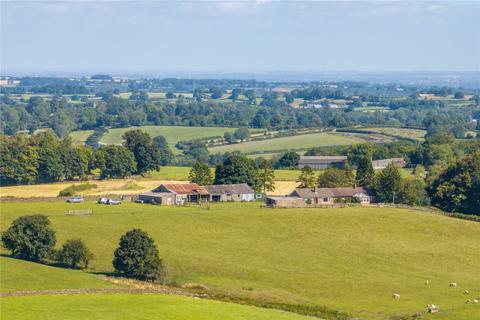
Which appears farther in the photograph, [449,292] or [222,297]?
[449,292]

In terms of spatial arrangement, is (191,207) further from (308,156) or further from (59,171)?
(308,156)

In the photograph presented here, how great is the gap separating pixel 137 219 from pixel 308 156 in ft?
204

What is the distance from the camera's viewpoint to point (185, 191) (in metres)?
92.4

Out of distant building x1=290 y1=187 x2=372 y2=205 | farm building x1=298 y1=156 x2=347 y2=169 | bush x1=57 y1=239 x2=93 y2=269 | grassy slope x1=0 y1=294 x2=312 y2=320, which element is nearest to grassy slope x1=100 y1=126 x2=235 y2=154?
farm building x1=298 y1=156 x2=347 y2=169

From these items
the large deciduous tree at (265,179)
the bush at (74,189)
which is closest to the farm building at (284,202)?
the large deciduous tree at (265,179)

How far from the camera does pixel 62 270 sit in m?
60.8

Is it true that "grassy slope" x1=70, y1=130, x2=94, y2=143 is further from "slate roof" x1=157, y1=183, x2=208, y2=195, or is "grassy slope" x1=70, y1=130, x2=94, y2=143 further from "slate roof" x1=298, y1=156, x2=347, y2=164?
"slate roof" x1=157, y1=183, x2=208, y2=195

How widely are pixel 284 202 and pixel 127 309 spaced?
1605 inches

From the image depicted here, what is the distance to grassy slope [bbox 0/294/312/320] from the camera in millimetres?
47281

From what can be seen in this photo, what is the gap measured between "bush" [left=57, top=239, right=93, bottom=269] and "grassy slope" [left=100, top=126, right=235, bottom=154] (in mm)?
99362

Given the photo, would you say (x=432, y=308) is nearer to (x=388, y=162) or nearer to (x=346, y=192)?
(x=346, y=192)

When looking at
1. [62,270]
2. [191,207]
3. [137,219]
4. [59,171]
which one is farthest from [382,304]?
[59,171]

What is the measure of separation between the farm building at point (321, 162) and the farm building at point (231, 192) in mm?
31672

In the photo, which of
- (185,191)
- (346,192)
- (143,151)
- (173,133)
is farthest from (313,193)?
(173,133)
